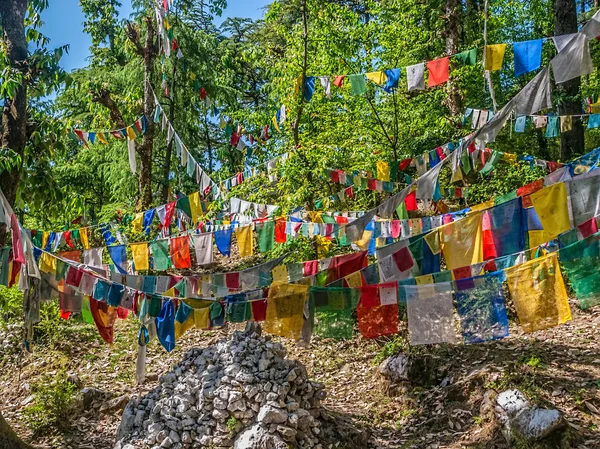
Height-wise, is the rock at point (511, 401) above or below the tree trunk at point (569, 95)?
below

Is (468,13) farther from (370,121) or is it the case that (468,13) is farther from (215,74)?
(215,74)

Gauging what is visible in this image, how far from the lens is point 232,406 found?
6102 millimetres

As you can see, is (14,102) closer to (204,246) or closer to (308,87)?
(204,246)

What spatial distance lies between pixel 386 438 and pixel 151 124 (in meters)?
8.95

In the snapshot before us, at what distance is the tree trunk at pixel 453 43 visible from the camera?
38.9ft

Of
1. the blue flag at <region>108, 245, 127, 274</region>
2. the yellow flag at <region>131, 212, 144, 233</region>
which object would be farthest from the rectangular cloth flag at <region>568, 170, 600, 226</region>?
the yellow flag at <region>131, 212, 144, 233</region>

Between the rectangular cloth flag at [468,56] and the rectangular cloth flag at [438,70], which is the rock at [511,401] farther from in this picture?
the rectangular cloth flag at [468,56]

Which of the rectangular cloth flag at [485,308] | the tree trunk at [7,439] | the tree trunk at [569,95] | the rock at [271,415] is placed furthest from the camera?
the tree trunk at [569,95]

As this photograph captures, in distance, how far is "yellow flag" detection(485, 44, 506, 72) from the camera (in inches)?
249

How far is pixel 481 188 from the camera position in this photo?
10.9 metres

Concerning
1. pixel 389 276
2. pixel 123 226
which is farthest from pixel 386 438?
Result: pixel 123 226

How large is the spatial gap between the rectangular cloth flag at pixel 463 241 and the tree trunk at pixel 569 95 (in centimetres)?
753

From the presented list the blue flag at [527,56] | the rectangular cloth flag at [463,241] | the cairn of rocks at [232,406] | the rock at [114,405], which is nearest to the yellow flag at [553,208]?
the rectangular cloth flag at [463,241]

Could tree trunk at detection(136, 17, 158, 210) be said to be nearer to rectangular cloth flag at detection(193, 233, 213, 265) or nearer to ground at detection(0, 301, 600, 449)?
ground at detection(0, 301, 600, 449)
